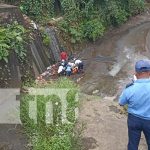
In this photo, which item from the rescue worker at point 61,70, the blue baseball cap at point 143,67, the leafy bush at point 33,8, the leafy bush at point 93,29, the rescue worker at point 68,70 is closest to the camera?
the blue baseball cap at point 143,67

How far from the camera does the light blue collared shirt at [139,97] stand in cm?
646

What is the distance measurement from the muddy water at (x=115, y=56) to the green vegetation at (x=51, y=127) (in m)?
4.23

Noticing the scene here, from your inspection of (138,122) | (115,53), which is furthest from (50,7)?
(138,122)

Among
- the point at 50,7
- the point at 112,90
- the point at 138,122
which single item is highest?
the point at 50,7

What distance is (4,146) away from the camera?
7.88m

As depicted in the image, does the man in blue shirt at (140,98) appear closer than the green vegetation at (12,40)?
Yes

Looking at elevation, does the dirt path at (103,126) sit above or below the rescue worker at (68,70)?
below

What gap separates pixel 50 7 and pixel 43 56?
4.32 meters

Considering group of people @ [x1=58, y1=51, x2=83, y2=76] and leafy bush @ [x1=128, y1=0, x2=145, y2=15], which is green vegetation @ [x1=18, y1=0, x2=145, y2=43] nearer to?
leafy bush @ [x1=128, y1=0, x2=145, y2=15]

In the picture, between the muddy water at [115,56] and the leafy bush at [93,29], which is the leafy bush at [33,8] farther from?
the muddy water at [115,56]

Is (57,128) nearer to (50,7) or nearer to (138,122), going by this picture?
(138,122)

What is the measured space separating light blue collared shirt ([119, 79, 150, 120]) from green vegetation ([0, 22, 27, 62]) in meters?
5.48

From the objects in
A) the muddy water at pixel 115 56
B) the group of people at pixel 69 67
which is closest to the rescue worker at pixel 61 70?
the group of people at pixel 69 67

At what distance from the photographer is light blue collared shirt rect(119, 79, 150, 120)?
21.2ft
